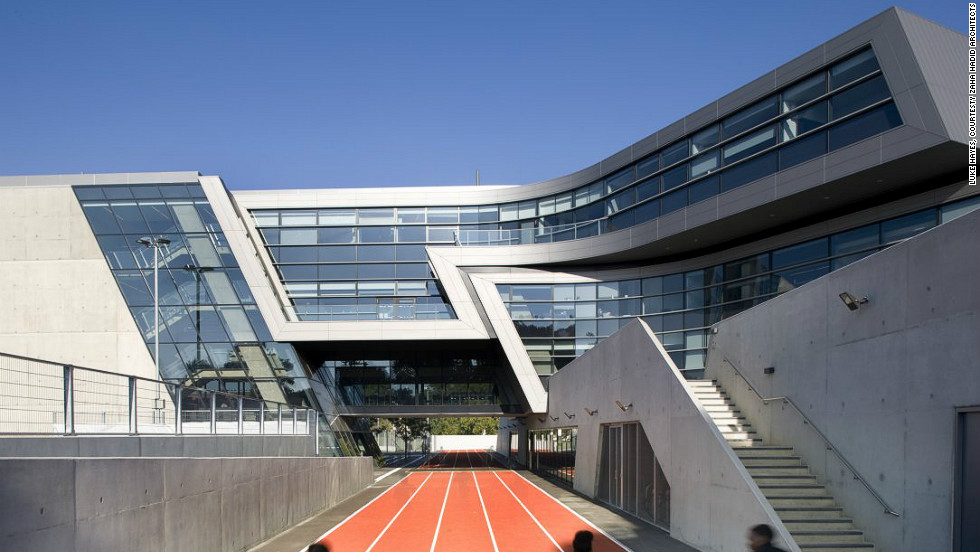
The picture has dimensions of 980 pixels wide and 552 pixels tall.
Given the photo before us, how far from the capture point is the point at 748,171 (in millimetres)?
29641

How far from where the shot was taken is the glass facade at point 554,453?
34.2 metres

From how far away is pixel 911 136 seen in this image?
22.7 meters

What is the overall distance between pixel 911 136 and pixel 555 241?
22168mm

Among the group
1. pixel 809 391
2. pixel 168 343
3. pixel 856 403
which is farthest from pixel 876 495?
pixel 168 343

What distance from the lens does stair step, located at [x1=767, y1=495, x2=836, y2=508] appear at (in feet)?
45.7

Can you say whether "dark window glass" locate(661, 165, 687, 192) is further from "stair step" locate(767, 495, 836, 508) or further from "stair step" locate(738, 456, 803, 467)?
"stair step" locate(767, 495, 836, 508)

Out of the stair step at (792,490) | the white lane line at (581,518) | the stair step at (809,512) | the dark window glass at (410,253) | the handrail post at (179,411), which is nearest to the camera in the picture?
the stair step at (809,512)

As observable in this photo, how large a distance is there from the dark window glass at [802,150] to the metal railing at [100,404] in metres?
18.5

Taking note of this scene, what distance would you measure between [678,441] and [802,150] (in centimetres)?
1302

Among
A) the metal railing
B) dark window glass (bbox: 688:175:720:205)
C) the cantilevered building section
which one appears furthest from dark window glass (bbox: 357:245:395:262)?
the metal railing

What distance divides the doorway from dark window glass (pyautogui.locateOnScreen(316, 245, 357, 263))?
79.3ft

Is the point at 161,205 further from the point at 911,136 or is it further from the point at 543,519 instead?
the point at 911,136

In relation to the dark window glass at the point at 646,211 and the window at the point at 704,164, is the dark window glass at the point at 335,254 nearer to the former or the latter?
the dark window glass at the point at 646,211

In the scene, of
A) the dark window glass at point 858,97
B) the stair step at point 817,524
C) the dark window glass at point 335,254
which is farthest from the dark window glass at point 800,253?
the dark window glass at point 335,254
